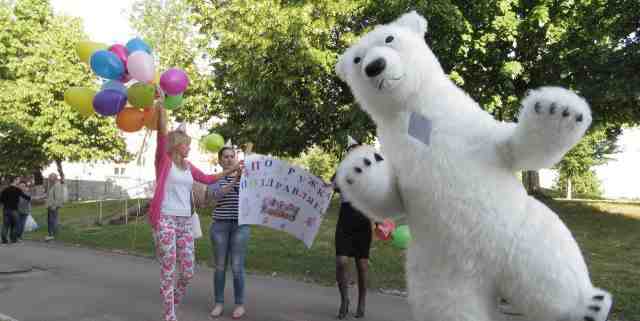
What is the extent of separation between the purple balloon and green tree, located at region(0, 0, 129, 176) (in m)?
16.2

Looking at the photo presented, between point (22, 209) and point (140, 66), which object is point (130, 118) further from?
point (22, 209)

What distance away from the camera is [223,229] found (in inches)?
224

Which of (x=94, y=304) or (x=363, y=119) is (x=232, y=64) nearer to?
(x=363, y=119)

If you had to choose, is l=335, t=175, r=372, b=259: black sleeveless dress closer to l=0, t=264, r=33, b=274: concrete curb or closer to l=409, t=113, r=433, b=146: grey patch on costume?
l=409, t=113, r=433, b=146: grey patch on costume

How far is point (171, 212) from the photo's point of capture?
191 inches

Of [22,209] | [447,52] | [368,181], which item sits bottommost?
Answer: [22,209]

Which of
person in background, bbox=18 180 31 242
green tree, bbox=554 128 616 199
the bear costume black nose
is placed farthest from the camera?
green tree, bbox=554 128 616 199

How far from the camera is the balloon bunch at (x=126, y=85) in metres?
5.18

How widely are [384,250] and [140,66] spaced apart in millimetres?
5746

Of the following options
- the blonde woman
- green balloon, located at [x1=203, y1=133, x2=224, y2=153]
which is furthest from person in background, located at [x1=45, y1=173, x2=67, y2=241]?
the blonde woman

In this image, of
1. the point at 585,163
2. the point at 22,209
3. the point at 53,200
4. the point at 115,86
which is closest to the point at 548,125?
the point at 115,86

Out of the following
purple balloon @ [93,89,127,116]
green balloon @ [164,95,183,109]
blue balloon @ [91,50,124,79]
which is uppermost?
blue balloon @ [91,50,124,79]

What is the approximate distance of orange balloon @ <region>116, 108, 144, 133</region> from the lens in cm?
542

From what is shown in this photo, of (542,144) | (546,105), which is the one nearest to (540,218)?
(542,144)
